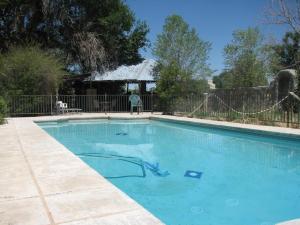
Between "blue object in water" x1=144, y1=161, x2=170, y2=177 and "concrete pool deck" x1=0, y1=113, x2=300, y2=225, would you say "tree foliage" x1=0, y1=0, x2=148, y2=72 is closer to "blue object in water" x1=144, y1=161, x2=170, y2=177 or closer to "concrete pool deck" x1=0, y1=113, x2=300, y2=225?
"blue object in water" x1=144, y1=161, x2=170, y2=177

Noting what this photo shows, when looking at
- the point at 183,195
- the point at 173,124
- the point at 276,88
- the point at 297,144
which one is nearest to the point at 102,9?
the point at 173,124

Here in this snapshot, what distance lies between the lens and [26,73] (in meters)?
18.3

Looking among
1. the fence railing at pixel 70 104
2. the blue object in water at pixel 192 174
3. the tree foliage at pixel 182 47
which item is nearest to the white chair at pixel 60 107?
the fence railing at pixel 70 104

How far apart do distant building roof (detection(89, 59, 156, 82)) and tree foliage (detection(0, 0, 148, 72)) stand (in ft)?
2.01

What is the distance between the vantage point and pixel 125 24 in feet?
79.8

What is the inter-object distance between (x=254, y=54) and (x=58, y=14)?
15371mm

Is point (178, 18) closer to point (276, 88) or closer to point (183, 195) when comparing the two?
point (276, 88)

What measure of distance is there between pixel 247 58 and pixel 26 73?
1672cm

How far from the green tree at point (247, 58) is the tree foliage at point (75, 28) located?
837 centimetres

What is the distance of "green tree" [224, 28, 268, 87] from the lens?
2566 centimetres

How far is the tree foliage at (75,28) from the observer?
22797mm

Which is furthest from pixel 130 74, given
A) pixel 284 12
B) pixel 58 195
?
pixel 58 195

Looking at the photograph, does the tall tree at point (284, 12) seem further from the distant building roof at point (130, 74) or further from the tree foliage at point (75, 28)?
the tree foliage at point (75, 28)

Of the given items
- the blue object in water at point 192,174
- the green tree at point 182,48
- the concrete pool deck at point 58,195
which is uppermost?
the green tree at point 182,48
